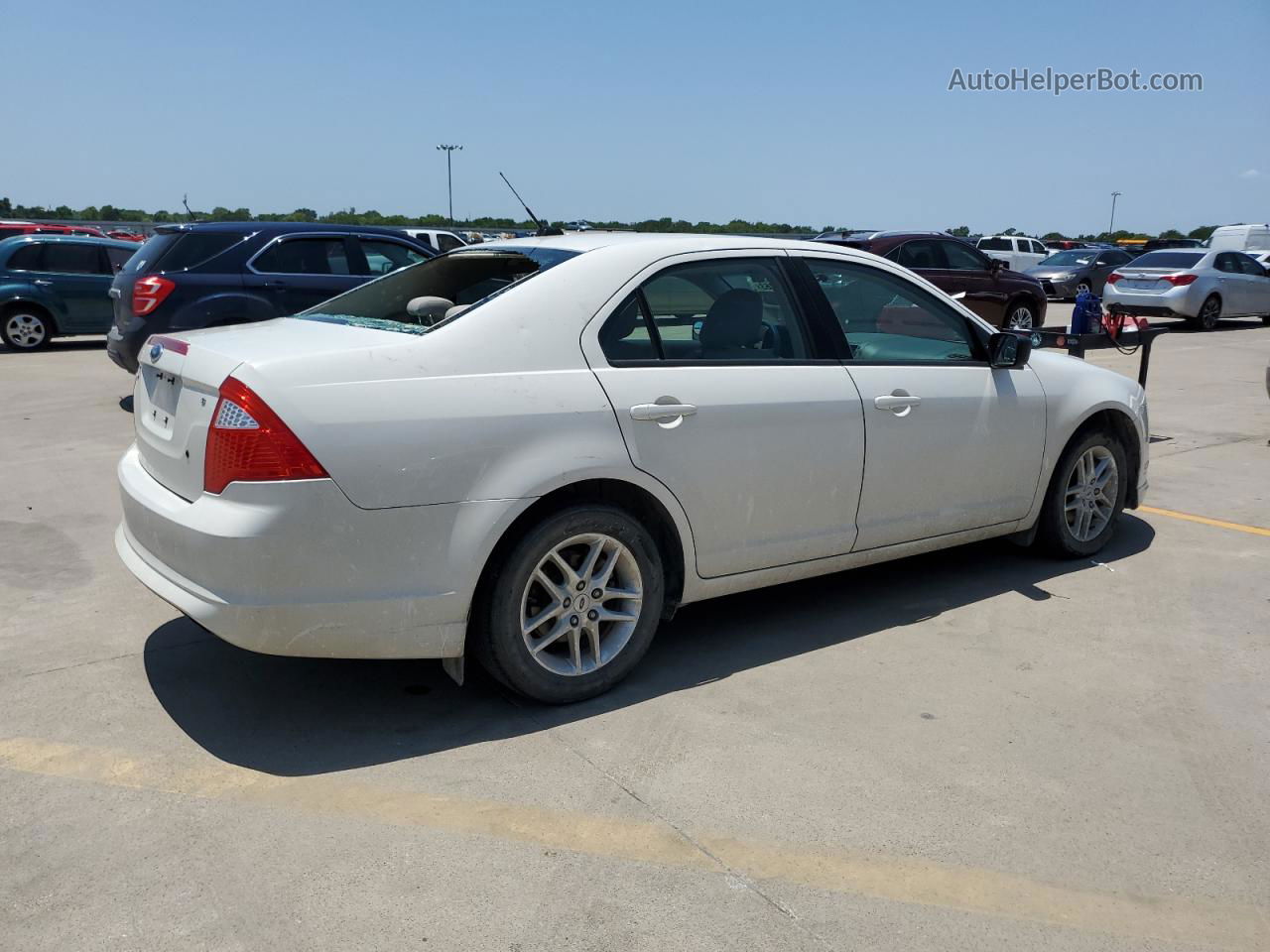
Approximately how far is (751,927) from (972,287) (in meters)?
15.4

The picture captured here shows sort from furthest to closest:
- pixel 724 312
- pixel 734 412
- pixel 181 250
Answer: pixel 181 250, pixel 724 312, pixel 734 412

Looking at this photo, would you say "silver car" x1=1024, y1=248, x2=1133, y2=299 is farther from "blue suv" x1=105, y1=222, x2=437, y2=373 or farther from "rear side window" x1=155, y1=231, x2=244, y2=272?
"rear side window" x1=155, y1=231, x2=244, y2=272

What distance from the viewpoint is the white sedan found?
3391mm

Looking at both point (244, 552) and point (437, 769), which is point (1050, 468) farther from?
point (244, 552)

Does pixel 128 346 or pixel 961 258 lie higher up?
pixel 961 258

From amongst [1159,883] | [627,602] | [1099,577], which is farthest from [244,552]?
[1099,577]

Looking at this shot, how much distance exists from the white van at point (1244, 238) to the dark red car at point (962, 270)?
2176 centimetres

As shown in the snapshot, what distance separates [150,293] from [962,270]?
39.3 ft

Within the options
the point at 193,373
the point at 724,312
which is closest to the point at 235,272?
the point at 193,373

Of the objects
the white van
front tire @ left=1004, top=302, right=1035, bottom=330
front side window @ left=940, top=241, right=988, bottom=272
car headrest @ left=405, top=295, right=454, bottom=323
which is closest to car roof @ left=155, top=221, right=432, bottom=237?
car headrest @ left=405, top=295, right=454, bottom=323

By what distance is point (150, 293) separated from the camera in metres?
9.17

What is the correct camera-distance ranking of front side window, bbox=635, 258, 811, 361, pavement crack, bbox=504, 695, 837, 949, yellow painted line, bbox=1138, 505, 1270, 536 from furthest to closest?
yellow painted line, bbox=1138, 505, 1270, 536
front side window, bbox=635, 258, 811, 361
pavement crack, bbox=504, 695, 837, 949

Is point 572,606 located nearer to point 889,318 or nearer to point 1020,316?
point 889,318

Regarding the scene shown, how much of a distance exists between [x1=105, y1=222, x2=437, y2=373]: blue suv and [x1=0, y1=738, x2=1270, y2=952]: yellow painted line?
6.28 meters
